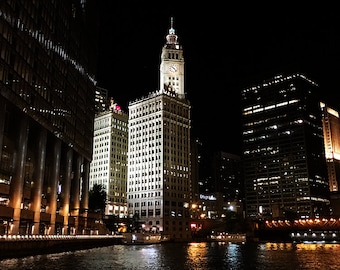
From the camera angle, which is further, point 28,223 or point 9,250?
point 28,223

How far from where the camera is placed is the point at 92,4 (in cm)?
16150

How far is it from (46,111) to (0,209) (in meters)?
30.6

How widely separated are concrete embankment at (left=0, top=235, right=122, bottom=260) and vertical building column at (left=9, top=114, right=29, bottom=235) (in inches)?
243

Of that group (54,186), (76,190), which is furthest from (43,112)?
(76,190)

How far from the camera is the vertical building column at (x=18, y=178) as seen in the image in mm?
91438

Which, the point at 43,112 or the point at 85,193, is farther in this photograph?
the point at 85,193

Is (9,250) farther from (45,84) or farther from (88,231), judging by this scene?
(88,231)

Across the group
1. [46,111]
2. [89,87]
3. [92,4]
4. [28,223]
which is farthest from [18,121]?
[92,4]

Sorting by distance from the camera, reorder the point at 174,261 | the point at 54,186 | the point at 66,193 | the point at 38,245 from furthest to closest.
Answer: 1. the point at 66,193
2. the point at 54,186
3. the point at 38,245
4. the point at 174,261

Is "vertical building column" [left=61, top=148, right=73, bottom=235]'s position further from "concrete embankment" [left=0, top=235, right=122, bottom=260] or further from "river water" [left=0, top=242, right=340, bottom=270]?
"river water" [left=0, top=242, right=340, bottom=270]

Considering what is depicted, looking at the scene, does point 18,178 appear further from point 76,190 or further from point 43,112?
point 76,190

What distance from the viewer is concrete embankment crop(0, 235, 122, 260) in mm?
71700

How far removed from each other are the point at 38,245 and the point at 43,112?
34912mm

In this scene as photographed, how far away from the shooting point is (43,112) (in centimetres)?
10481
